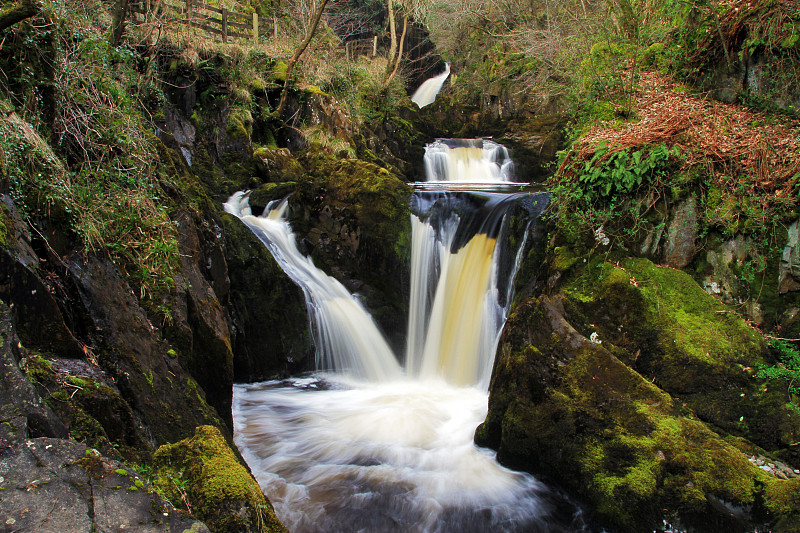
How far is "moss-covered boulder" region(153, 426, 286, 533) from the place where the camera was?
240 cm

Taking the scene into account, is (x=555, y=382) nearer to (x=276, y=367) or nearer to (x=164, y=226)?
(x=164, y=226)

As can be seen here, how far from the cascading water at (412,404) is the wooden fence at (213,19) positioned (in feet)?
20.6

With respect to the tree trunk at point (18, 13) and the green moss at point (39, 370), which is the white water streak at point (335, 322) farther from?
the green moss at point (39, 370)

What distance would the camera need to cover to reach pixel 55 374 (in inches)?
107

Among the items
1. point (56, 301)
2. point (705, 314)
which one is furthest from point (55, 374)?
point (705, 314)

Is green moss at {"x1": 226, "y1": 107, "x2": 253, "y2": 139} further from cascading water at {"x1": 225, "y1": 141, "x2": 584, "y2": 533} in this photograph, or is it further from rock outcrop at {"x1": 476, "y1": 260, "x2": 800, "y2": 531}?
rock outcrop at {"x1": 476, "y1": 260, "x2": 800, "y2": 531}

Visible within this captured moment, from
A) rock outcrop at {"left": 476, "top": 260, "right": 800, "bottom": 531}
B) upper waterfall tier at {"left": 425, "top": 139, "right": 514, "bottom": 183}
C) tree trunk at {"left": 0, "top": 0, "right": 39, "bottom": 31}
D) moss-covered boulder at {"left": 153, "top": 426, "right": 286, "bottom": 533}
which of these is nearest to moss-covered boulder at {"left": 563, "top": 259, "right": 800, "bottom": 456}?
rock outcrop at {"left": 476, "top": 260, "right": 800, "bottom": 531}

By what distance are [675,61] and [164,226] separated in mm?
8303

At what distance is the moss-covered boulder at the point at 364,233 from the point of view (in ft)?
30.8

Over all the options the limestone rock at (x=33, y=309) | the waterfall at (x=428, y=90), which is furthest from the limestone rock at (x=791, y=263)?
the waterfall at (x=428, y=90)

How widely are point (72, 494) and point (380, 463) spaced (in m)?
3.87

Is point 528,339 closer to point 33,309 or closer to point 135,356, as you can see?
point 135,356

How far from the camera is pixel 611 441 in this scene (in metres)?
4.43

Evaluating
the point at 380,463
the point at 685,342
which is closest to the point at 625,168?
the point at 685,342
